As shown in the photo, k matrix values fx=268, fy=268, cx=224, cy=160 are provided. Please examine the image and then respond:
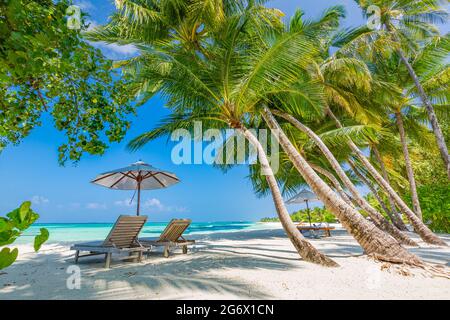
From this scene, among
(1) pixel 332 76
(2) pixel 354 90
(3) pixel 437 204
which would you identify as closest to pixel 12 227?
(1) pixel 332 76

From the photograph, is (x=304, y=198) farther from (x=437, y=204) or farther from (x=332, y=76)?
(x=332, y=76)

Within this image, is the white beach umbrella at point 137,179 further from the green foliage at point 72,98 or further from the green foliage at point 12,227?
the green foliage at point 12,227

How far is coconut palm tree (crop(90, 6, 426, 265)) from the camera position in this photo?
5.12 metres

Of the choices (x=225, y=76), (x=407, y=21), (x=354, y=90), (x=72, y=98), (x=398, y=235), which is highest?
(x=407, y=21)

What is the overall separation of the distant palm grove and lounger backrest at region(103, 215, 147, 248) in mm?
2320

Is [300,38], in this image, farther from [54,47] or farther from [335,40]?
[335,40]

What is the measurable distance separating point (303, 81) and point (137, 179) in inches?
225

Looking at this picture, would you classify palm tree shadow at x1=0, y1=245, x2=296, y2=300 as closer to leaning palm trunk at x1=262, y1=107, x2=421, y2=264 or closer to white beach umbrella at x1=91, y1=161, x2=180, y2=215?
leaning palm trunk at x1=262, y1=107, x2=421, y2=264

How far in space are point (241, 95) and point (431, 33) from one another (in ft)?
30.2

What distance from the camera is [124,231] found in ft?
16.9

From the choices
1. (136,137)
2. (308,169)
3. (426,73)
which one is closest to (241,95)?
(308,169)

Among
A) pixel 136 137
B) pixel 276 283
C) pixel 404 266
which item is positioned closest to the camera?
pixel 276 283

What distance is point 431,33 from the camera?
1032 centimetres

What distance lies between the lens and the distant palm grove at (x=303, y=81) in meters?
5.79
